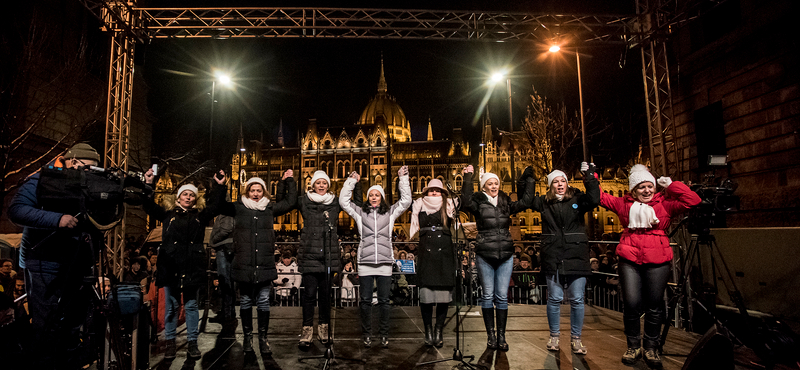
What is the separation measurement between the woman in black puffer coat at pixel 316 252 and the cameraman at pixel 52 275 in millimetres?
2261

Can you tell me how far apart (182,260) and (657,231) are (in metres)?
5.45

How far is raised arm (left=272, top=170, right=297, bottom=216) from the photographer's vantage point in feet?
17.9

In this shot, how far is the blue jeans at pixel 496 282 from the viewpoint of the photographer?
5.06 meters

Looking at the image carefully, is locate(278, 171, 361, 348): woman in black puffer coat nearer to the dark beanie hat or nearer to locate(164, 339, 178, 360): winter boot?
locate(164, 339, 178, 360): winter boot

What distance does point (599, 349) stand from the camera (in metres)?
5.27

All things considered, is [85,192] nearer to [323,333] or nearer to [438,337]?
[323,333]

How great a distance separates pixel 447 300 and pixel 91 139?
57.9ft

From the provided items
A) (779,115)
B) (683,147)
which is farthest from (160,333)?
(683,147)

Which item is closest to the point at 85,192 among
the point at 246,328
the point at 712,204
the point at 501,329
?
the point at 246,328

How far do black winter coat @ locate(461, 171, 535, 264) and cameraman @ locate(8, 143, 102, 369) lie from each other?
3.99m

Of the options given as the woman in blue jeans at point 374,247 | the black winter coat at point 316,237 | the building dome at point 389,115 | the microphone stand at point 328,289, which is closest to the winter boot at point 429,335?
the woman in blue jeans at point 374,247

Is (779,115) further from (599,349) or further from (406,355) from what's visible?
(406,355)

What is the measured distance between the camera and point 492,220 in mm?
5105

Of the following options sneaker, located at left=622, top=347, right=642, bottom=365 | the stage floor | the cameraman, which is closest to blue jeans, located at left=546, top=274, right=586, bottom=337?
the stage floor
